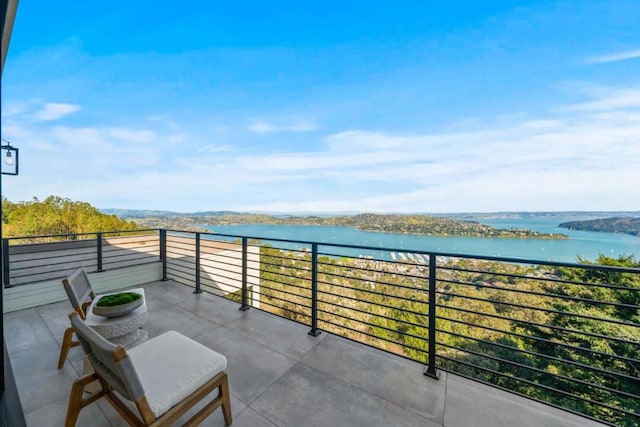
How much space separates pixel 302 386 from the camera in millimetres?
2080

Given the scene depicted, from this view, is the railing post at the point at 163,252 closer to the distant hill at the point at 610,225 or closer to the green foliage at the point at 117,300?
the green foliage at the point at 117,300

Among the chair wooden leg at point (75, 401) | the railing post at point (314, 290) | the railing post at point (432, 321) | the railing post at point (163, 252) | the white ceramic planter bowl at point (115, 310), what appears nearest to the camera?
the chair wooden leg at point (75, 401)

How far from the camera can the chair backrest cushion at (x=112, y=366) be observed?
1146mm

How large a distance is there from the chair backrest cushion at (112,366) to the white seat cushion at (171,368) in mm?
163

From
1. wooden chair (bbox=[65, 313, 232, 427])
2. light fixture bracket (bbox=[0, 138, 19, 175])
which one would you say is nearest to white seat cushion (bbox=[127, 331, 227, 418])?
wooden chair (bbox=[65, 313, 232, 427])

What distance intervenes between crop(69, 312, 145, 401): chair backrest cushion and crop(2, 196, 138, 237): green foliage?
15.6m

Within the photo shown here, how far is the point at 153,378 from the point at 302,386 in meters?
1.10

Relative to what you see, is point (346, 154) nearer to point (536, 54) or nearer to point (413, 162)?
point (413, 162)

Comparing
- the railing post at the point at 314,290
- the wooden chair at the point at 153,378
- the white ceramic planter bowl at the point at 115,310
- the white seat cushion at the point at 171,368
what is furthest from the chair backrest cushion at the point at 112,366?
the railing post at the point at 314,290

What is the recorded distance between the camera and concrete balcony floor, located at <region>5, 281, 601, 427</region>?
176 centimetres

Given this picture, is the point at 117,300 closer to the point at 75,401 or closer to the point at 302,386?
the point at 75,401

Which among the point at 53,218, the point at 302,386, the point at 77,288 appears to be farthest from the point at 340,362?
the point at 53,218

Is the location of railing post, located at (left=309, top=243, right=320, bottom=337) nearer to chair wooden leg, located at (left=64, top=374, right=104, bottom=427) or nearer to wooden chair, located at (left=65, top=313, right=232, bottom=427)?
wooden chair, located at (left=65, top=313, right=232, bottom=427)

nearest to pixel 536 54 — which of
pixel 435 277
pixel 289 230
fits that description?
pixel 435 277
